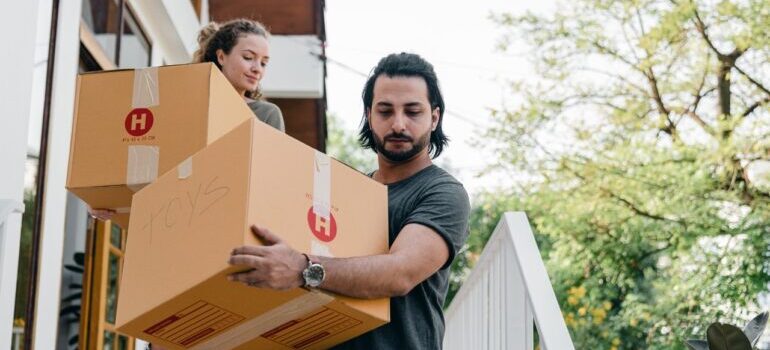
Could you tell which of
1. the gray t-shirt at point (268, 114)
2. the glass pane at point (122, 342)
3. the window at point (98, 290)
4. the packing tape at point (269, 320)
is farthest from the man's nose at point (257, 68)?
the glass pane at point (122, 342)

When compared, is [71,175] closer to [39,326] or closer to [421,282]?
[421,282]

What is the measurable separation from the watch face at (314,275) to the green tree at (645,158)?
729cm

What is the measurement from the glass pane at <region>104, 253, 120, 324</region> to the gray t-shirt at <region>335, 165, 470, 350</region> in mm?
3005

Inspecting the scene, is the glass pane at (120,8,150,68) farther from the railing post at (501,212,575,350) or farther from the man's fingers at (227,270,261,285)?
the man's fingers at (227,270,261,285)

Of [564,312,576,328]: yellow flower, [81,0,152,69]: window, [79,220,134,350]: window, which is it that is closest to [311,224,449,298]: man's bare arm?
[81,0,152,69]: window

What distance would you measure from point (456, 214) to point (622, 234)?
7.75 meters

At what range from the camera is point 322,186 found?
1657 mm

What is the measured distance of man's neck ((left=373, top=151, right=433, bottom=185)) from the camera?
1.92m

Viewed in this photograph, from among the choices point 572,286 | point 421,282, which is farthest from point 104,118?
point 572,286

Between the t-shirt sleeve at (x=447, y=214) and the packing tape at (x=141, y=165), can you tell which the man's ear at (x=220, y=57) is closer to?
the packing tape at (x=141, y=165)

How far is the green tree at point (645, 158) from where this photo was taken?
830cm

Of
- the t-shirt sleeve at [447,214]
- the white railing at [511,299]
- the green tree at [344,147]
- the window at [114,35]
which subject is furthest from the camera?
the green tree at [344,147]

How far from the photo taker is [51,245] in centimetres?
349

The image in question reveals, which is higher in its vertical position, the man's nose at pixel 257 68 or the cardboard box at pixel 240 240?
the man's nose at pixel 257 68
